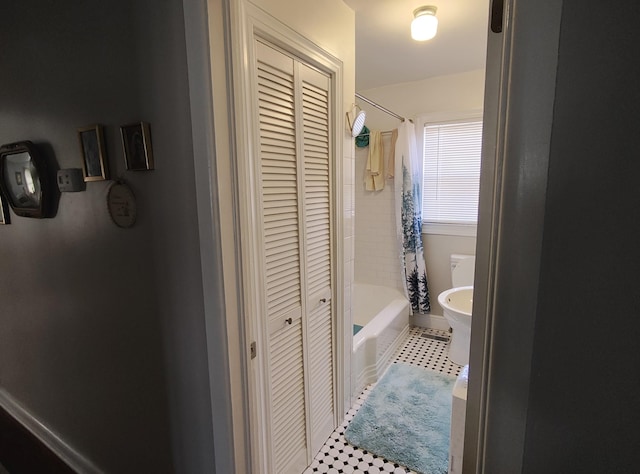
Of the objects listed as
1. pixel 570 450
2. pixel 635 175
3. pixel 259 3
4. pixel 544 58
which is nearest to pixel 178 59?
pixel 259 3

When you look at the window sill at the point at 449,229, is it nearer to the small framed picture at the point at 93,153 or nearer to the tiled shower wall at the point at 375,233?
the tiled shower wall at the point at 375,233

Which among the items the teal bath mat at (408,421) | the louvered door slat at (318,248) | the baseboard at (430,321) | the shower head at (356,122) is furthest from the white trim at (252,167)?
the baseboard at (430,321)

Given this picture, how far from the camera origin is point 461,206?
2.87m

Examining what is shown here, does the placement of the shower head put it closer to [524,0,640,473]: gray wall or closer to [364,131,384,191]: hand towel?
[364,131,384,191]: hand towel

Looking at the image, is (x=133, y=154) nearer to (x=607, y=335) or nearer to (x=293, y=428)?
(x=607, y=335)

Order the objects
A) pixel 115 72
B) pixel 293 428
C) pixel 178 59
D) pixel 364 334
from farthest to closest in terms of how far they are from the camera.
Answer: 1. pixel 364 334
2. pixel 293 428
3. pixel 115 72
4. pixel 178 59

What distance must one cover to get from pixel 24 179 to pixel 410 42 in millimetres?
2201

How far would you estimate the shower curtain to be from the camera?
2889mm

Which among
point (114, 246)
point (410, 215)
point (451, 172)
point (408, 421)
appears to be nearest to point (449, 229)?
point (410, 215)

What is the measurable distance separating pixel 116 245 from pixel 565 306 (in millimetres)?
1240

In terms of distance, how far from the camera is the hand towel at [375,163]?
304 cm

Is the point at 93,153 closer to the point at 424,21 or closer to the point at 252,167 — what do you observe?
the point at 252,167

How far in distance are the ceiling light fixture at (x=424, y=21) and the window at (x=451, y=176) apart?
49.0 inches

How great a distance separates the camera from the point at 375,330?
7.84 feet
